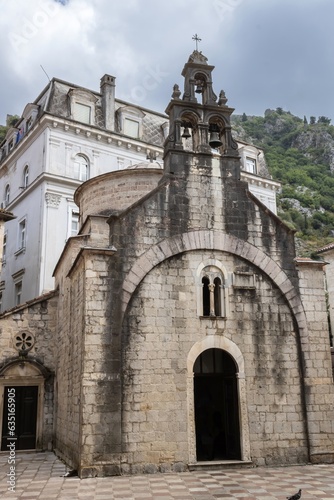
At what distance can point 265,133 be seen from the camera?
116312 millimetres

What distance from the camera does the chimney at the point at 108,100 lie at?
1064 inches

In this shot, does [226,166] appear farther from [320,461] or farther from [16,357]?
[16,357]

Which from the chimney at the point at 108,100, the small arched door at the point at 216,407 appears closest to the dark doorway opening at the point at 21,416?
the small arched door at the point at 216,407

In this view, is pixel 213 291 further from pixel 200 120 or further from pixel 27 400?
pixel 27 400

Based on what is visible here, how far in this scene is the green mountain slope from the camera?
72.1m

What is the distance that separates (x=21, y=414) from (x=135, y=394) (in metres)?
7.04

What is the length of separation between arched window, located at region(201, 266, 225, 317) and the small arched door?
1420 millimetres

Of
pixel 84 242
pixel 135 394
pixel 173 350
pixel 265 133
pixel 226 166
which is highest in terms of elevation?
pixel 265 133

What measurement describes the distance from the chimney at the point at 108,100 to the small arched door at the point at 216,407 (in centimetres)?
1721

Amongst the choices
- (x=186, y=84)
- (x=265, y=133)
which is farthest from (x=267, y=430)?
(x=265, y=133)

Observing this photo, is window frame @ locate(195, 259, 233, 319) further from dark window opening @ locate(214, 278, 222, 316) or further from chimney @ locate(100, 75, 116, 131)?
chimney @ locate(100, 75, 116, 131)

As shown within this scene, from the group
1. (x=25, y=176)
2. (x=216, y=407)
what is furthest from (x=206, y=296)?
(x=25, y=176)

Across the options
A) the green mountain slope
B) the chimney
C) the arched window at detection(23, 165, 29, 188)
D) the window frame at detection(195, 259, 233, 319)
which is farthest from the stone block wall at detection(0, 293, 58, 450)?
the green mountain slope

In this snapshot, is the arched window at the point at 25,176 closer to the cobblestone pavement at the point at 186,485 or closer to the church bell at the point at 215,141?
the church bell at the point at 215,141
